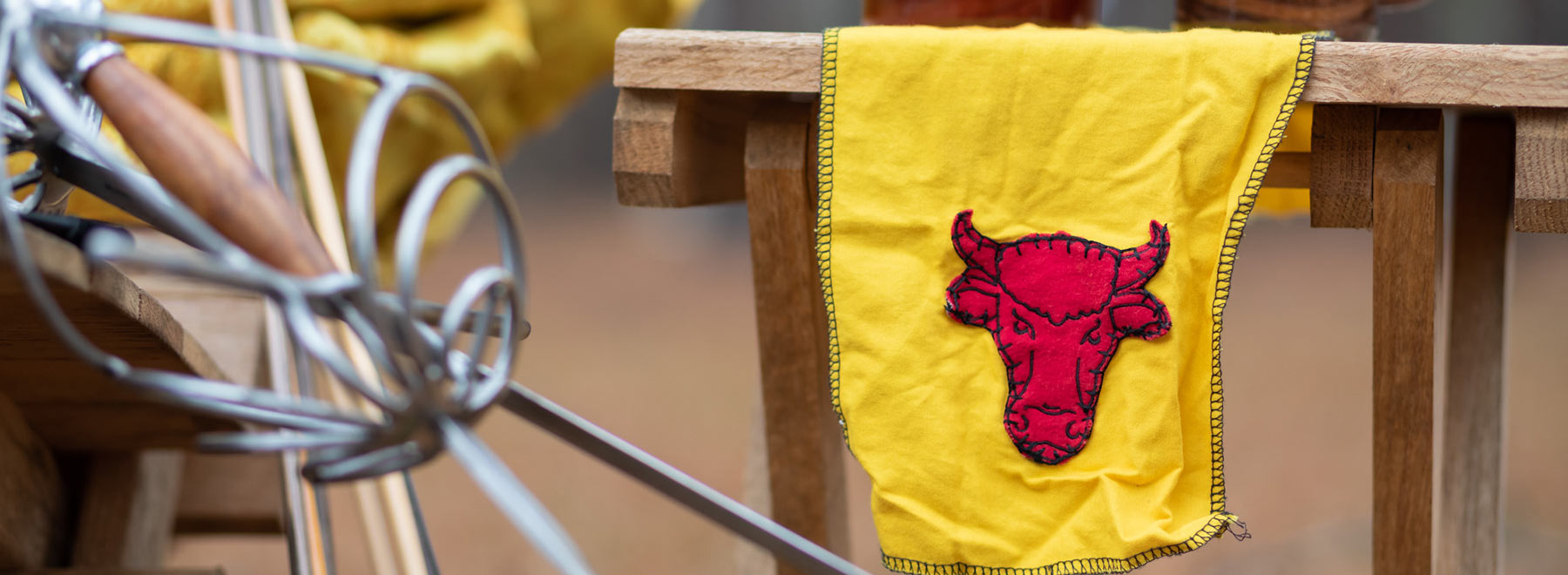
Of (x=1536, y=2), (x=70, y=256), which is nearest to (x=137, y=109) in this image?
(x=70, y=256)

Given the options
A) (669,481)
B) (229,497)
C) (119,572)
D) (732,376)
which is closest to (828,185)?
(669,481)

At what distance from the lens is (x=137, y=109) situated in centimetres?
37

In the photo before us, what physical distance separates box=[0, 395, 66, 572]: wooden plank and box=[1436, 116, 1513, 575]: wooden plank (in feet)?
3.18

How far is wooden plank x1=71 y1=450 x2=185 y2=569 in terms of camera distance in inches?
32.5

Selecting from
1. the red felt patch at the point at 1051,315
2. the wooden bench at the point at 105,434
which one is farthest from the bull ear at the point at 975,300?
the wooden bench at the point at 105,434

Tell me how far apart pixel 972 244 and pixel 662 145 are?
0.18 m

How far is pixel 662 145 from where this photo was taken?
66 cm

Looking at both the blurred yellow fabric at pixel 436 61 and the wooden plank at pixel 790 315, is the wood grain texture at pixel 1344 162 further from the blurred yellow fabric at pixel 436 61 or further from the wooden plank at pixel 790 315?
the blurred yellow fabric at pixel 436 61

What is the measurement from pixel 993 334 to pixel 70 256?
0.43 metres

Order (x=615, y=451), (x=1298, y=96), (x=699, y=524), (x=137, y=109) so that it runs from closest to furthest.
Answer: (x=137, y=109)
(x=615, y=451)
(x=1298, y=96)
(x=699, y=524)

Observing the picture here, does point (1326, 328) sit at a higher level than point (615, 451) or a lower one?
lower

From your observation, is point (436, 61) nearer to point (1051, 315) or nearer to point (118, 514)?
point (118, 514)

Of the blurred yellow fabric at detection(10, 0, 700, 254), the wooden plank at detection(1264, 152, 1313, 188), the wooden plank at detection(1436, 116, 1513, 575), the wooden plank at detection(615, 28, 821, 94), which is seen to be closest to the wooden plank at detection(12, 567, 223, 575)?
the blurred yellow fabric at detection(10, 0, 700, 254)

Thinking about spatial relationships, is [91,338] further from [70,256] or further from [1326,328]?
[1326,328]
